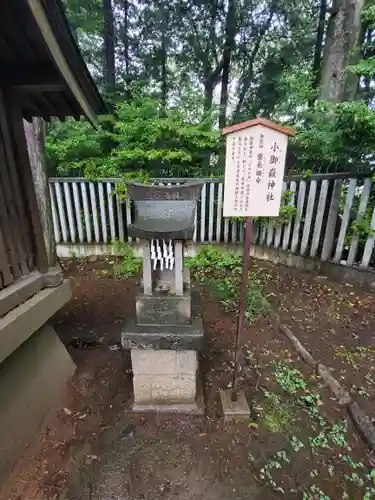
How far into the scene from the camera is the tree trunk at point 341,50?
5.86 m

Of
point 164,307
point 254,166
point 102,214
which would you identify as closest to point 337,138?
point 254,166

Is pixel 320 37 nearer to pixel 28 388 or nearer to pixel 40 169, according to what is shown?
pixel 40 169

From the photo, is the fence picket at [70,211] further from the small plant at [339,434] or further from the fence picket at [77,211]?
the small plant at [339,434]

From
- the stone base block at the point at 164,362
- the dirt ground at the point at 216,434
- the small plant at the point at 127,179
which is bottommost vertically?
the dirt ground at the point at 216,434

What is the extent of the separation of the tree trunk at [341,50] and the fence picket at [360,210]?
2708mm

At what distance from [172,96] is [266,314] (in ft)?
31.3

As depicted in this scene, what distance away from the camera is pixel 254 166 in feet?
7.12

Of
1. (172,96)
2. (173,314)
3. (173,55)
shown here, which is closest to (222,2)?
(173,55)

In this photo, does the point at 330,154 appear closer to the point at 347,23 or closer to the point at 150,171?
the point at 347,23

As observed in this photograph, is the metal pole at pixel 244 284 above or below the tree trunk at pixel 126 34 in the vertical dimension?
Answer: below

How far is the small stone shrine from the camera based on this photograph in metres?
2.53

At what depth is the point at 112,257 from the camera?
265 inches

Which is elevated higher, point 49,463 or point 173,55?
point 173,55

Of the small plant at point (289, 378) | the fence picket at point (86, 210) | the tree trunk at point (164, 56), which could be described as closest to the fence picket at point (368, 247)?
the small plant at point (289, 378)
